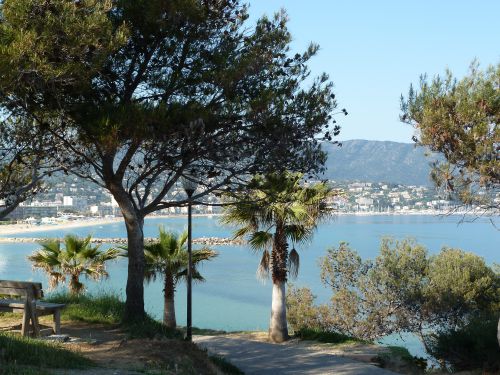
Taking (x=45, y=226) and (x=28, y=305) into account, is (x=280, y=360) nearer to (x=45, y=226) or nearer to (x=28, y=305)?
(x=28, y=305)

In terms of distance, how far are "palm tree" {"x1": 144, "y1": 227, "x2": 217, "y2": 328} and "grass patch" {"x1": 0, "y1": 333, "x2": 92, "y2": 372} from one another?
28.0 feet

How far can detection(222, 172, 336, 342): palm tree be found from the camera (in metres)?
17.8

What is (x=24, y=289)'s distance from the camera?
10461mm

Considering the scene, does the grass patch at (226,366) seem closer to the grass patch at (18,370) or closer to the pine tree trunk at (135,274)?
the pine tree trunk at (135,274)

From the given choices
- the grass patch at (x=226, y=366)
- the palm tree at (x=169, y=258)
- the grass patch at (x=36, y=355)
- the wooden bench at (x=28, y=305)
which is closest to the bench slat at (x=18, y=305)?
the wooden bench at (x=28, y=305)

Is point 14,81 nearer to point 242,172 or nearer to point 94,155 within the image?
point 94,155

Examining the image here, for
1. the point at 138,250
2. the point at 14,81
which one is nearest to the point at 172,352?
the point at 138,250

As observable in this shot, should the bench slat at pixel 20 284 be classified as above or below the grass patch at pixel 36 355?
above

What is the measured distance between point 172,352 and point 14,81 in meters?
4.52

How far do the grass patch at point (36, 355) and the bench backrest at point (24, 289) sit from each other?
176 cm

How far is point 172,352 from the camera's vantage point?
9836 millimetres

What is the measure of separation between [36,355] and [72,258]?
1015 cm

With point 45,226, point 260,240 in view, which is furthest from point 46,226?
point 260,240

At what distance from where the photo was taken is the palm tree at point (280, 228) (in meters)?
17.8
